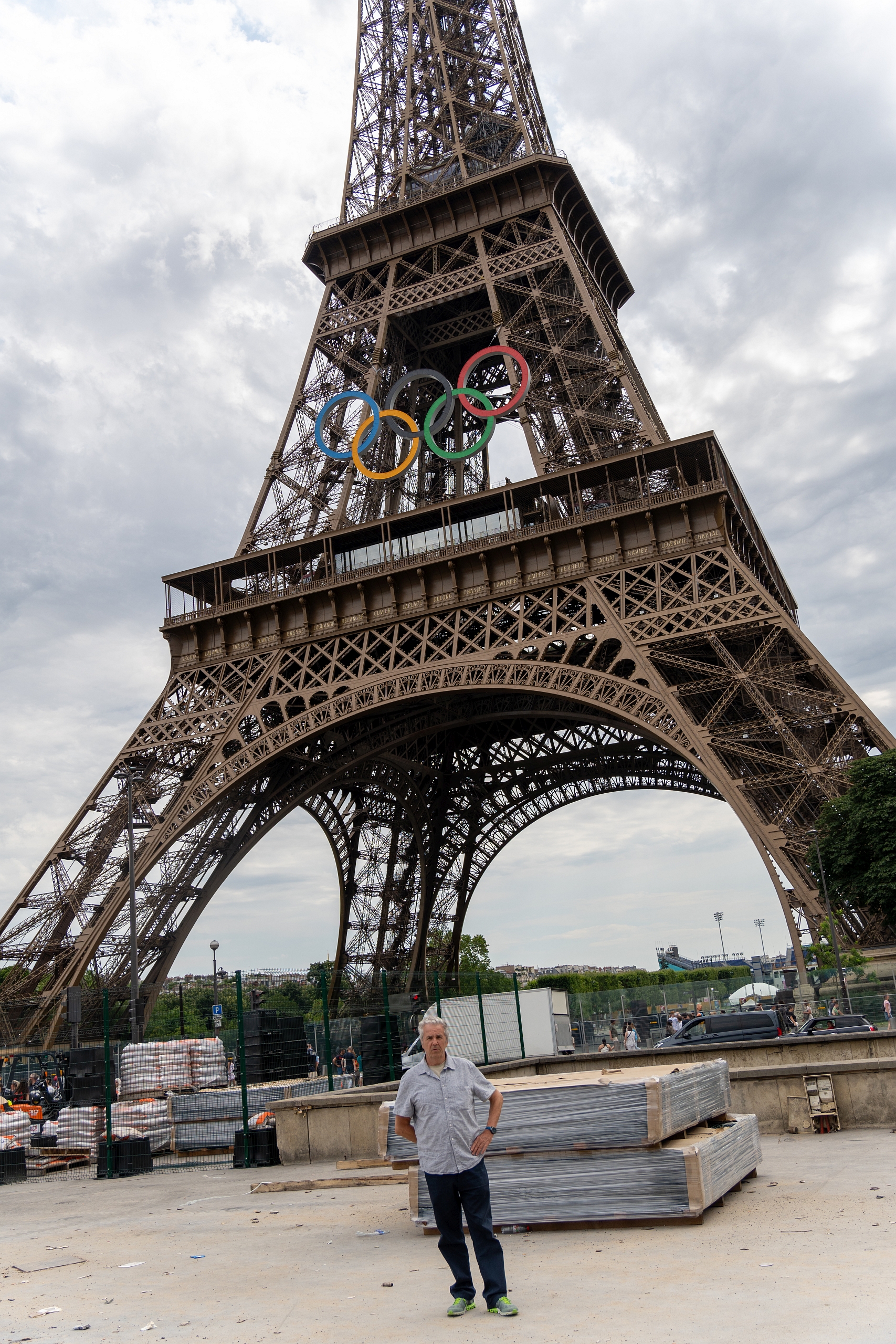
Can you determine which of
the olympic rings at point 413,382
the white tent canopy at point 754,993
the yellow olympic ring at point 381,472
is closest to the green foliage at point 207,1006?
the yellow olympic ring at point 381,472

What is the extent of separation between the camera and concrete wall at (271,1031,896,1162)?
1238 centimetres

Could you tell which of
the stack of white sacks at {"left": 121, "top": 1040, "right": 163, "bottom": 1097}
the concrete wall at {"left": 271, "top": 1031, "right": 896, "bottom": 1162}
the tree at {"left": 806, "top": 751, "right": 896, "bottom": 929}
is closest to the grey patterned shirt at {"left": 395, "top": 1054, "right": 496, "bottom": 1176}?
the concrete wall at {"left": 271, "top": 1031, "right": 896, "bottom": 1162}

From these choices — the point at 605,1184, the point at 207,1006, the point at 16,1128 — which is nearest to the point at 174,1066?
the point at 16,1128

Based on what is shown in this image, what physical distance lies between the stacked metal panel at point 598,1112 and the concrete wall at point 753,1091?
8.05 ft

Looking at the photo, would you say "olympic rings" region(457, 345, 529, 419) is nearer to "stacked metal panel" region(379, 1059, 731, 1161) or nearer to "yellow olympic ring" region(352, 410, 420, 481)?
"yellow olympic ring" region(352, 410, 420, 481)

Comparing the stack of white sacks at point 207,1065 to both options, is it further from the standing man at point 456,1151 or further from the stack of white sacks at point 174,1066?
the standing man at point 456,1151

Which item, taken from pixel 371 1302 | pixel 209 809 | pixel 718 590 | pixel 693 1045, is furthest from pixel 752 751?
pixel 371 1302

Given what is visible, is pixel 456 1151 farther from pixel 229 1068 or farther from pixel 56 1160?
pixel 229 1068

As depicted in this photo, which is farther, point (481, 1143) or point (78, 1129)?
point (78, 1129)

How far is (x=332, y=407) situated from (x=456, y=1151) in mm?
31732

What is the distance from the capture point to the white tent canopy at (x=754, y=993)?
4512cm

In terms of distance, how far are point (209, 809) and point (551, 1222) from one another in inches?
893

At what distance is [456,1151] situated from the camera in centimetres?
611

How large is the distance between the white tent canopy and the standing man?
40.3 meters
